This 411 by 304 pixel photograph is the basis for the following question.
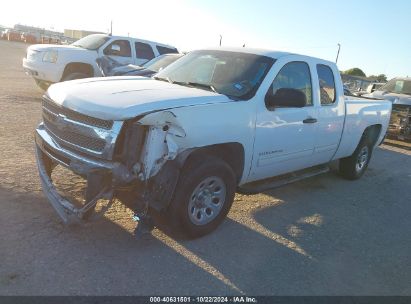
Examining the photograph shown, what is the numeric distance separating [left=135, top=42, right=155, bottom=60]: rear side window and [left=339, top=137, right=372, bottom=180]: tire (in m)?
7.96

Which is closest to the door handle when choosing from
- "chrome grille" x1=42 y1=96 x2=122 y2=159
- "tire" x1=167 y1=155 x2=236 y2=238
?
"tire" x1=167 y1=155 x2=236 y2=238

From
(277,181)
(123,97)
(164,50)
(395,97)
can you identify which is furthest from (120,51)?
(123,97)

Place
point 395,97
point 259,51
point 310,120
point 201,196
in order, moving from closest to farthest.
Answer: point 201,196 < point 259,51 < point 310,120 < point 395,97

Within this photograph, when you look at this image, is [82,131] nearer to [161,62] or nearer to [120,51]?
[161,62]

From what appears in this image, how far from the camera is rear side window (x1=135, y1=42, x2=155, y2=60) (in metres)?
13.5

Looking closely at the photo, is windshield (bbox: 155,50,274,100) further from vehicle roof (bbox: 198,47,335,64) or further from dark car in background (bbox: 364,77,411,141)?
dark car in background (bbox: 364,77,411,141)

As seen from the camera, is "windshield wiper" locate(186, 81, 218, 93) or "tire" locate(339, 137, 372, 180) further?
"tire" locate(339, 137, 372, 180)

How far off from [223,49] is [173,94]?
1625mm

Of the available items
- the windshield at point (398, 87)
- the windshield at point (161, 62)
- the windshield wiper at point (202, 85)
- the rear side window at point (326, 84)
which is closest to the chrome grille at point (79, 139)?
the windshield wiper at point (202, 85)

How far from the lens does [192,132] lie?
403cm

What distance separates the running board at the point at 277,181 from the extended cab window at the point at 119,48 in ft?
27.0

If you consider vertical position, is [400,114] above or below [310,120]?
below

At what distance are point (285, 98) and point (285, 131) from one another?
1.54 ft

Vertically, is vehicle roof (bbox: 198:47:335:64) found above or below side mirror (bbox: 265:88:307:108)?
above
